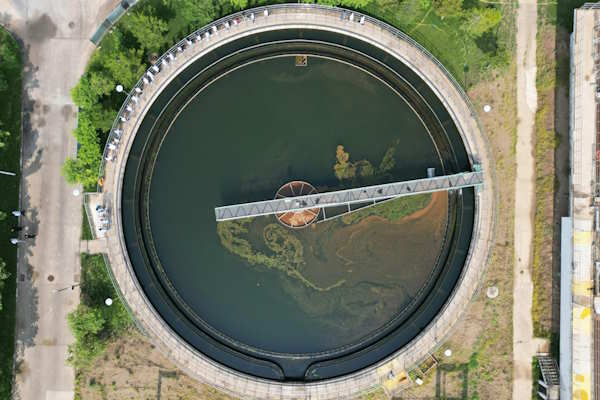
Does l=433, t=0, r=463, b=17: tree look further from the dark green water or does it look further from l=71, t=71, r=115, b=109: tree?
l=71, t=71, r=115, b=109: tree

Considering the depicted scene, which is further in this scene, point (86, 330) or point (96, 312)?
point (96, 312)

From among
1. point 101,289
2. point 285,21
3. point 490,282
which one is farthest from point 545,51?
point 101,289

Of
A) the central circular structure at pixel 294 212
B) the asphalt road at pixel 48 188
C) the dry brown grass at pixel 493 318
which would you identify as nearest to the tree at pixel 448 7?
the central circular structure at pixel 294 212

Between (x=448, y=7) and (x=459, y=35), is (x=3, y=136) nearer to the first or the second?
(x=448, y=7)

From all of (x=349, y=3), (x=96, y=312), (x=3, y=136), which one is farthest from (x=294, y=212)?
(x=3, y=136)

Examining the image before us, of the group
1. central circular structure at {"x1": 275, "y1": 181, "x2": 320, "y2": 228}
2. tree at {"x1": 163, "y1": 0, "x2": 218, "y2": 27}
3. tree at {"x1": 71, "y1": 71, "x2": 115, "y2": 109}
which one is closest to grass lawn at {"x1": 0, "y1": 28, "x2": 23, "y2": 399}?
tree at {"x1": 71, "y1": 71, "x2": 115, "y2": 109}

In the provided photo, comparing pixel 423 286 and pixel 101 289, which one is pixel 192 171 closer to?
pixel 101 289
